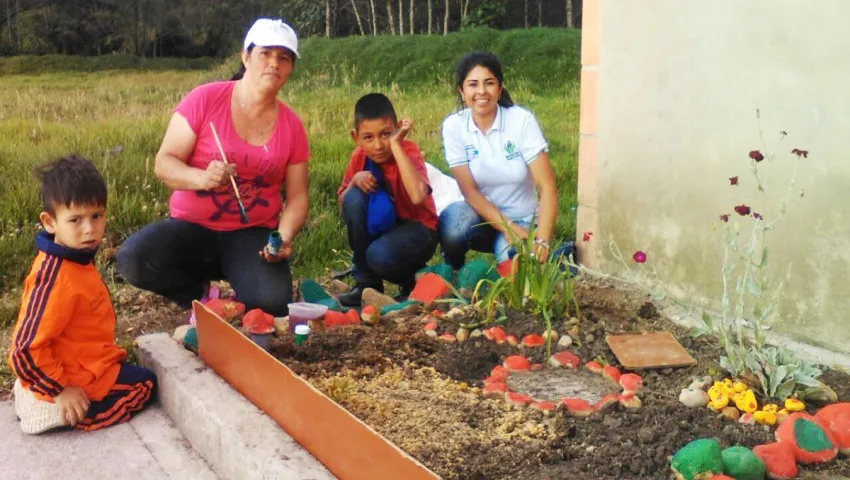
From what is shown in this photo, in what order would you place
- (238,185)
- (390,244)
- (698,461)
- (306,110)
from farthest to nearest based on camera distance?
1. (306,110)
2. (390,244)
3. (238,185)
4. (698,461)

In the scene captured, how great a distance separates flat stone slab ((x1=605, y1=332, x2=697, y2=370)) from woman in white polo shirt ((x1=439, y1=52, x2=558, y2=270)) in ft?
3.27

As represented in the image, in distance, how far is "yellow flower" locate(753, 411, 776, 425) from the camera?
83.0 inches

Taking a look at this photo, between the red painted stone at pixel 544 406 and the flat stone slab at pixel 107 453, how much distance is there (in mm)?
938

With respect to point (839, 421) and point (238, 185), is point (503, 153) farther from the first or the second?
point (839, 421)

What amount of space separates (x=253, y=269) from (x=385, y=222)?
2.27 feet

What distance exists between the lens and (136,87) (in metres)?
12.2

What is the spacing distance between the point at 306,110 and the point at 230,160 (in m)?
5.71

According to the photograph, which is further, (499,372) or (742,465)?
(499,372)

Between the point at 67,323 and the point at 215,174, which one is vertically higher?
the point at 215,174

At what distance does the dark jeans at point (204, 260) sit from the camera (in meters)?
3.32

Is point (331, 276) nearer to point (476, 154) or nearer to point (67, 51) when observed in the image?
point (476, 154)

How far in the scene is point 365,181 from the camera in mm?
3703

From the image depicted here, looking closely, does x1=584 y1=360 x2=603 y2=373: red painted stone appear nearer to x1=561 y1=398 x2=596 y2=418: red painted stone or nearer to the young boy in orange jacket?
x1=561 y1=398 x2=596 y2=418: red painted stone

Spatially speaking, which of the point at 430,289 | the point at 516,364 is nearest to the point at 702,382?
the point at 516,364
